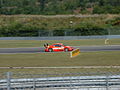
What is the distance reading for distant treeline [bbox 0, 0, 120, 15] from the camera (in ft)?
353

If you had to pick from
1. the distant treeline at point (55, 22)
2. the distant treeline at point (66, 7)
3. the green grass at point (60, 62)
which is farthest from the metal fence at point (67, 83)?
the distant treeline at point (66, 7)

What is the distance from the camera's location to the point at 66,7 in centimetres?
11931

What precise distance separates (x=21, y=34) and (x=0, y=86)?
55948 millimetres

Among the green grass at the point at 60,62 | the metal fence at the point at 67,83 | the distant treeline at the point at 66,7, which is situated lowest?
the distant treeline at the point at 66,7

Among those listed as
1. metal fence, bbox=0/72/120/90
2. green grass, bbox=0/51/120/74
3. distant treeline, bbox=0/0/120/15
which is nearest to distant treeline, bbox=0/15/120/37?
distant treeline, bbox=0/0/120/15

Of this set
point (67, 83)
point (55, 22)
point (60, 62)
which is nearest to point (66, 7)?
point (55, 22)

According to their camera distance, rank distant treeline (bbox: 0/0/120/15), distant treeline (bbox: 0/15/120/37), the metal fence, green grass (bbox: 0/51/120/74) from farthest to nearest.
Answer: distant treeline (bbox: 0/0/120/15), distant treeline (bbox: 0/15/120/37), green grass (bbox: 0/51/120/74), the metal fence

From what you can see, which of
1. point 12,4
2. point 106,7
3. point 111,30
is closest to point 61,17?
point 106,7

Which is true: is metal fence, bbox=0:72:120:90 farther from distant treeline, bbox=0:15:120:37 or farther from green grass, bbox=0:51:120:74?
distant treeline, bbox=0:15:120:37

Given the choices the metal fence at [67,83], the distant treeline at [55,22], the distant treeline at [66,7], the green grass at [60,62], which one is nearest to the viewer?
the metal fence at [67,83]

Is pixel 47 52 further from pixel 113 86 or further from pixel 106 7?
pixel 106 7

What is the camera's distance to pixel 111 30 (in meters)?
62.3

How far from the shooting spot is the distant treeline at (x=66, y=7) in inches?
4241

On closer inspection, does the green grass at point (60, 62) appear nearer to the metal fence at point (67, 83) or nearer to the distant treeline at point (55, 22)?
the metal fence at point (67, 83)
